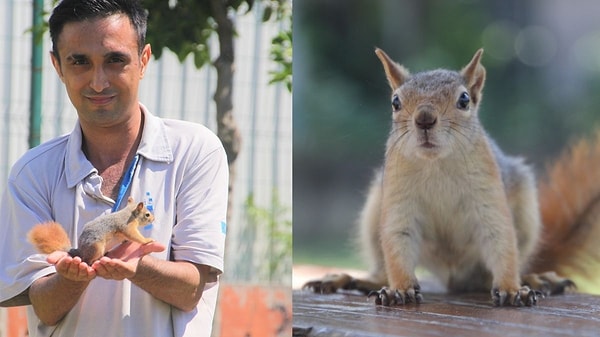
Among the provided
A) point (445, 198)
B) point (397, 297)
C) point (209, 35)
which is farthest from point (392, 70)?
point (209, 35)

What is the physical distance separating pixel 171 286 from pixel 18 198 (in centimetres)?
36

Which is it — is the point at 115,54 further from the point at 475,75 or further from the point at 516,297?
the point at 516,297

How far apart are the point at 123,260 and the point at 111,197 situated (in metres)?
0.17

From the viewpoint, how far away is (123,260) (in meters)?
1.60

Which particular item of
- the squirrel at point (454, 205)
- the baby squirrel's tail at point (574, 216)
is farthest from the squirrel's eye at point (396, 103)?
the baby squirrel's tail at point (574, 216)

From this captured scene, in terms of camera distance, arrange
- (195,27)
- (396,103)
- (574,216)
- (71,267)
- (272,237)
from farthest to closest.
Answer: (272,237)
(195,27)
(574,216)
(396,103)
(71,267)

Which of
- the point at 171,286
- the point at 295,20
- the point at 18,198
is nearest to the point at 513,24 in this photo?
the point at 295,20

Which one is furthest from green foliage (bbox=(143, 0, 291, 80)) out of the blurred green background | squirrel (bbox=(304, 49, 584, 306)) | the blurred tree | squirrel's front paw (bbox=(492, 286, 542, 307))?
squirrel's front paw (bbox=(492, 286, 542, 307))

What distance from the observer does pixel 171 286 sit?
5.37 ft

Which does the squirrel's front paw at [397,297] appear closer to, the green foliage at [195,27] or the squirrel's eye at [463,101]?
the squirrel's eye at [463,101]

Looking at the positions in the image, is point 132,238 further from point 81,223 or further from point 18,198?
point 18,198

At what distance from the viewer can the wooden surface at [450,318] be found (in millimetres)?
1778

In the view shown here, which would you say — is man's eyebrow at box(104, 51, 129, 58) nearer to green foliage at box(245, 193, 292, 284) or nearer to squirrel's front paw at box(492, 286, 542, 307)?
squirrel's front paw at box(492, 286, 542, 307)

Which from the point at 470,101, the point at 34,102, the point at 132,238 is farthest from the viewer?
the point at 34,102
